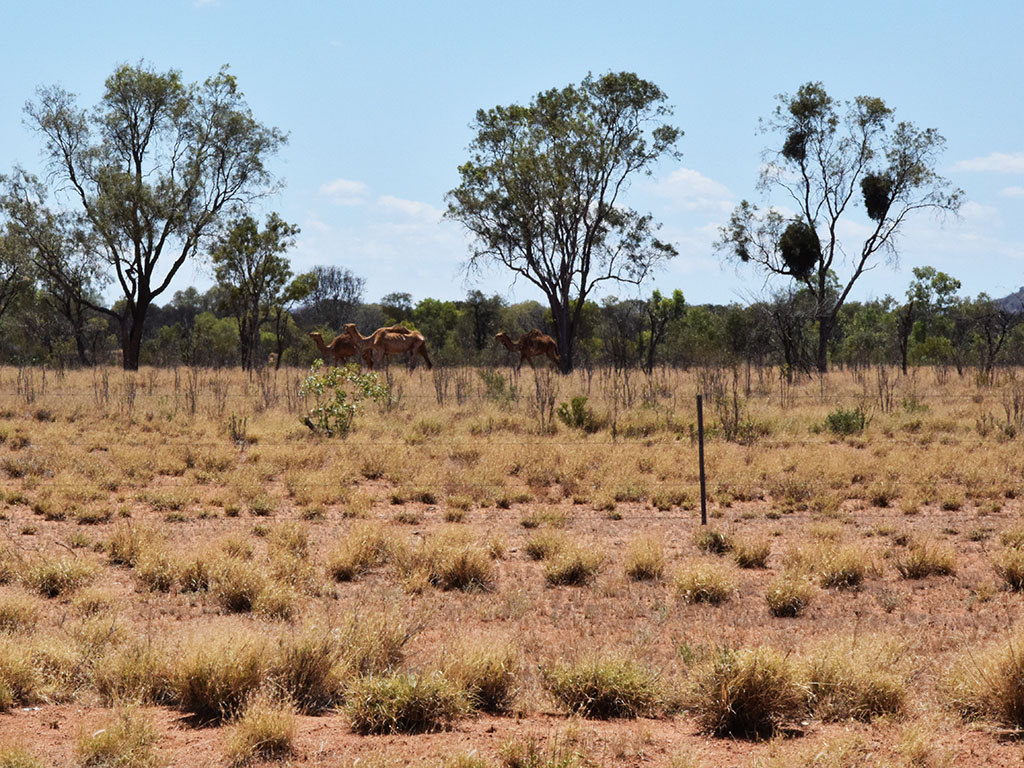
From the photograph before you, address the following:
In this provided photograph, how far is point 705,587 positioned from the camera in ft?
25.7

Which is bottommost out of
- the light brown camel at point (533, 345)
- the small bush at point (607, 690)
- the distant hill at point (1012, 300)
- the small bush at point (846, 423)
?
the small bush at point (607, 690)

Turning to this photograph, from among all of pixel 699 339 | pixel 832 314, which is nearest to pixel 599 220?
pixel 832 314

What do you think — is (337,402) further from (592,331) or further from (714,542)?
(592,331)

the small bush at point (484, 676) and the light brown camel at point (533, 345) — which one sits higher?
the light brown camel at point (533, 345)

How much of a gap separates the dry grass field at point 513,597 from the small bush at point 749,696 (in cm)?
2

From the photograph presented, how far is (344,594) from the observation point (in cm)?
797

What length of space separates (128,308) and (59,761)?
108 ft

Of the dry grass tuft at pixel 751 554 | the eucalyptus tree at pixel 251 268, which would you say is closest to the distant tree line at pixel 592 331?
the eucalyptus tree at pixel 251 268

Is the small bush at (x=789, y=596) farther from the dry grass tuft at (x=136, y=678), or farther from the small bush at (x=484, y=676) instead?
the dry grass tuft at (x=136, y=678)

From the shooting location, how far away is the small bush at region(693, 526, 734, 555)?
953 centimetres

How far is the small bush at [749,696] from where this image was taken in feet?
17.1

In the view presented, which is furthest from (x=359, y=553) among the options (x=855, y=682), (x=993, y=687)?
(x=993, y=687)

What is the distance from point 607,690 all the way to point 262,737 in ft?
6.38

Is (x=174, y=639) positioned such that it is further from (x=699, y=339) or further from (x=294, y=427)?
(x=699, y=339)
